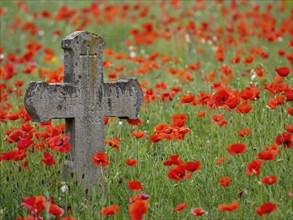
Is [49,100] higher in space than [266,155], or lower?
higher

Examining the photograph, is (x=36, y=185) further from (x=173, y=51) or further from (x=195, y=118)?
(x=173, y=51)

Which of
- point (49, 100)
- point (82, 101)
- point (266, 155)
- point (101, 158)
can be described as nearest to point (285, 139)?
point (266, 155)

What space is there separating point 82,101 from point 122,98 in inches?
9.3

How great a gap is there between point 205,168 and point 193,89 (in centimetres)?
179

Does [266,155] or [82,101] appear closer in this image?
[266,155]

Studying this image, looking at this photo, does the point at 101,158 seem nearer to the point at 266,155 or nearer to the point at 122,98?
the point at 122,98

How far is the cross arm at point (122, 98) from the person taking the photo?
366 cm

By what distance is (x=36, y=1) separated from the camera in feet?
38.5

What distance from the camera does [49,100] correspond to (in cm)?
347

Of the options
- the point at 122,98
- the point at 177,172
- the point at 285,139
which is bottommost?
the point at 177,172

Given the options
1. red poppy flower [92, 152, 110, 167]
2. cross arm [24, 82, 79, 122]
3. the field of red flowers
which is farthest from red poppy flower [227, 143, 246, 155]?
cross arm [24, 82, 79, 122]

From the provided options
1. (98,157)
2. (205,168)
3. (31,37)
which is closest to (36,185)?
(98,157)

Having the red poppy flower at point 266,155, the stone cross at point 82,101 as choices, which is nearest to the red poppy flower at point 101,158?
the stone cross at point 82,101

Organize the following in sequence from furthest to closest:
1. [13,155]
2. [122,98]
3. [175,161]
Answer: [122,98]
[13,155]
[175,161]
